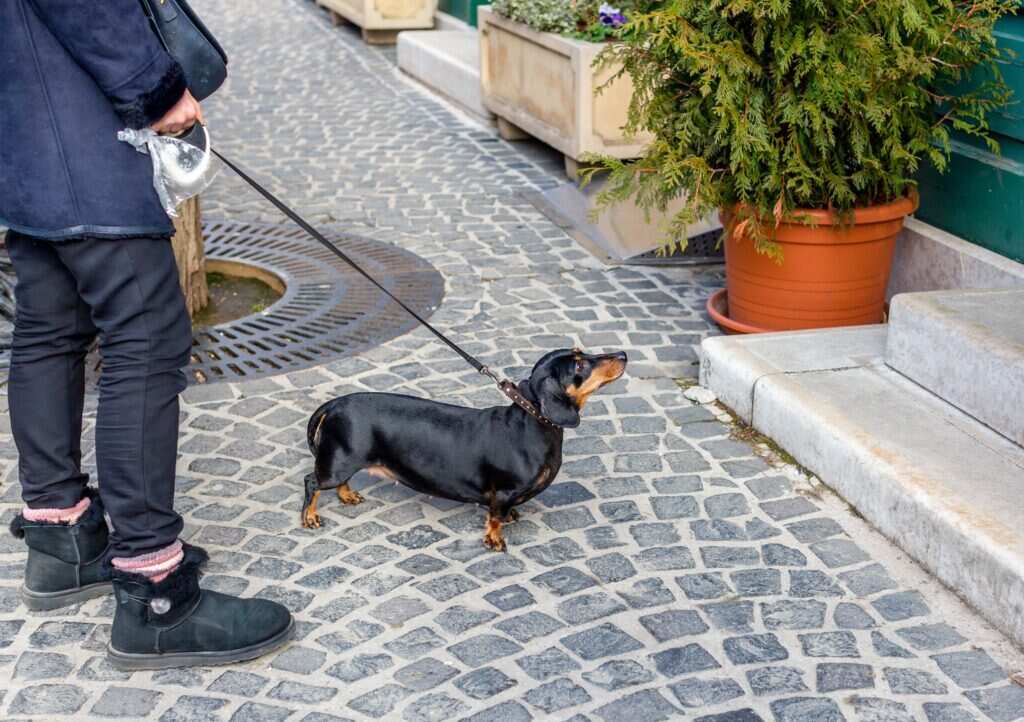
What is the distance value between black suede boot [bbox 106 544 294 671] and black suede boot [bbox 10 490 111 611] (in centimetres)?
26

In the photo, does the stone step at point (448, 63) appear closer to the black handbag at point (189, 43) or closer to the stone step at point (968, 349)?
the stone step at point (968, 349)

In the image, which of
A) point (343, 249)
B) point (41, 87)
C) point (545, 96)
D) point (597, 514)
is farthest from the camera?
point (545, 96)

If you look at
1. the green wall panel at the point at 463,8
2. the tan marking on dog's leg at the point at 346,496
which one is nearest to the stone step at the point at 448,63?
the green wall panel at the point at 463,8

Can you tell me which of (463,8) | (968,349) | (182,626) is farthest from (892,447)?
(463,8)

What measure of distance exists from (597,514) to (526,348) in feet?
4.67

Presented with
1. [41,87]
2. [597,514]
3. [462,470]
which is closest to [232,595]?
[462,470]

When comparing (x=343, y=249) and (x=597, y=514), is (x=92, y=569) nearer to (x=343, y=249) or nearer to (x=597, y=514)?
(x=597, y=514)

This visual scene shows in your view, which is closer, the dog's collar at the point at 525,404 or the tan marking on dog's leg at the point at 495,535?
the dog's collar at the point at 525,404

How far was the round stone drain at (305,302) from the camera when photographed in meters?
5.31

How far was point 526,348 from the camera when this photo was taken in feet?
17.6

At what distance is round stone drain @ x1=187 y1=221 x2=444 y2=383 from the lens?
531 cm

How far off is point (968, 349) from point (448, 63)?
6.84m

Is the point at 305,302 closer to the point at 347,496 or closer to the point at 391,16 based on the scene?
the point at 347,496

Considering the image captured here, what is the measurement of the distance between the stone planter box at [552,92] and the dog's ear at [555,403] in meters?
3.72
